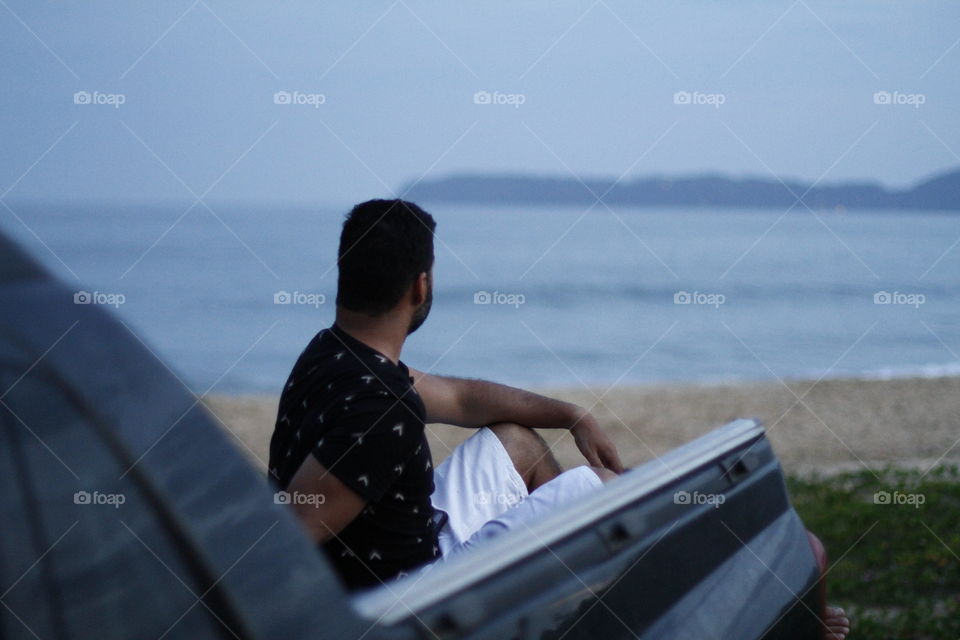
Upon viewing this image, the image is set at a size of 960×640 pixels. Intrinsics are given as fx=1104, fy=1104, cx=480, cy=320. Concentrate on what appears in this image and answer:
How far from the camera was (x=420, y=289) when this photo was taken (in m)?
2.98

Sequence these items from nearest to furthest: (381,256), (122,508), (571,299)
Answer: (122,508) < (381,256) < (571,299)

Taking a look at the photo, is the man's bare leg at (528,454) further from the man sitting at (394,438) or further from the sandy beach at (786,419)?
the sandy beach at (786,419)

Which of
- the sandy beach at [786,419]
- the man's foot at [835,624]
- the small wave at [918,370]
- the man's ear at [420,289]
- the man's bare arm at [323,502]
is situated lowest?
the small wave at [918,370]

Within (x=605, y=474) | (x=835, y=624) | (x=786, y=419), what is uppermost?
(x=605, y=474)

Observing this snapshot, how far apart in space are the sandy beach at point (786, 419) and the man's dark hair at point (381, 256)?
576 centimetres

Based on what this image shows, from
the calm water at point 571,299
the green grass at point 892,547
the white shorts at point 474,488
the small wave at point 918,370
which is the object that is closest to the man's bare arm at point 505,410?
the white shorts at point 474,488

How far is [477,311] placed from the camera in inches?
1169

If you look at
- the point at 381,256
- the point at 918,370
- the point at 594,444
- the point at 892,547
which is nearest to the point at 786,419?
the point at 892,547

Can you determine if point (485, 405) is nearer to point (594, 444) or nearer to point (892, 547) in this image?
point (594, 444)

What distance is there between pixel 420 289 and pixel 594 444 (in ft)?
2.39

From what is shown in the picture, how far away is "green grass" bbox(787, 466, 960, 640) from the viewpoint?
4992mm

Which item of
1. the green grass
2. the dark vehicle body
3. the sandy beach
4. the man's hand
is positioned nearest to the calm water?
the dark vehicle body

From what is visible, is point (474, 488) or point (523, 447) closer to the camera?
point (474, 488)

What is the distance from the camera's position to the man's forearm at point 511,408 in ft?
10.8
